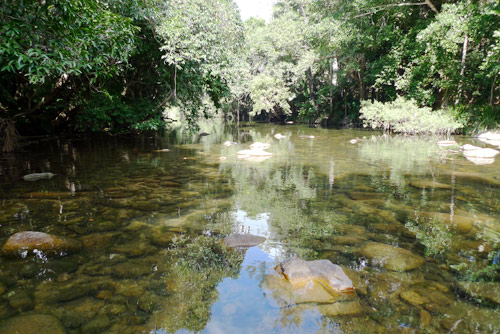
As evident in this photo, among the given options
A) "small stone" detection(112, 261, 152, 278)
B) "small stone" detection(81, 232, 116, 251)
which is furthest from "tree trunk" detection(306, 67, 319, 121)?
"small stone" detection(112, 261, 152, 278)

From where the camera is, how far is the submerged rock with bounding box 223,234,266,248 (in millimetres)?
3998

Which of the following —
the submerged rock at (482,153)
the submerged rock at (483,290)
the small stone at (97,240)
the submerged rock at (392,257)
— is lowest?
the submerged rock at (483,290)

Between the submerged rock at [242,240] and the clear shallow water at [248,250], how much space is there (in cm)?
10

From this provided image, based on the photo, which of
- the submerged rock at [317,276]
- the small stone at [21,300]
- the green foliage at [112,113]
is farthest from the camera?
the green foliage at [112,113]

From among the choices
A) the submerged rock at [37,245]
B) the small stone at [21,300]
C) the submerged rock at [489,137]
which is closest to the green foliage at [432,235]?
the small stone at [21,300]

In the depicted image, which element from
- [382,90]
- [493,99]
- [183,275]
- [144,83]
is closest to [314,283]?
[183,275]

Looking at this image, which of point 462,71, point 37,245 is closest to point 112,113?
point 37,245

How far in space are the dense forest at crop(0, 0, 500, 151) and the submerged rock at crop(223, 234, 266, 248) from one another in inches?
160

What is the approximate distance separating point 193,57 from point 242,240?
7818 millimetres

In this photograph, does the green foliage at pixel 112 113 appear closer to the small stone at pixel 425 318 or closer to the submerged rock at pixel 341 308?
the submerged rock at pixel 341 308

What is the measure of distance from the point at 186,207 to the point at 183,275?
226cm

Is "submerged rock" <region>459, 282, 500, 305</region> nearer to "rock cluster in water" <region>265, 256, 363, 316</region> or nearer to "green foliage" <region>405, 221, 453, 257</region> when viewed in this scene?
"green foliage" <region>405, 221, 453, 257</region>

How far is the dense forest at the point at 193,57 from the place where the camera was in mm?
5410

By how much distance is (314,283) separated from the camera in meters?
2.98
